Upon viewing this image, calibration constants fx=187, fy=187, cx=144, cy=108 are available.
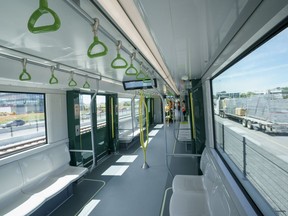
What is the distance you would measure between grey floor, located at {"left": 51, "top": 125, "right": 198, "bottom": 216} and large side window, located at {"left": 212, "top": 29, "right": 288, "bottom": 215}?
1.38 m

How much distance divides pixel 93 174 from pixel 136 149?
2233 mm

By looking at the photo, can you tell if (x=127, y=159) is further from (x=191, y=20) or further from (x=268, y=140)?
(x=191, y=20)

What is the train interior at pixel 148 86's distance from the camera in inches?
43.6

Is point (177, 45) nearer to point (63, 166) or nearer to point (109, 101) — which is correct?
point (63, 166)

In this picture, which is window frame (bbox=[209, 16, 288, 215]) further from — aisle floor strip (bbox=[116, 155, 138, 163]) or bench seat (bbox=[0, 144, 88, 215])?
aisle floor strip (bbox=[116, 155, 138, 163])

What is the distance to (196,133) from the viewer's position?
380cm

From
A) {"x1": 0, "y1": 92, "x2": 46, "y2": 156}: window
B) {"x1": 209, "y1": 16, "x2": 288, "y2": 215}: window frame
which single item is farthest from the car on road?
{"x1": 209, "y1": 16, "x2": 288, "y2": 215}: window frame

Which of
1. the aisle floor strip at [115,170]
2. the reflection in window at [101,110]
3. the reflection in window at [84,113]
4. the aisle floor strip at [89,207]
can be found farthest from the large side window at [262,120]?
the reflection in window at [101,110]

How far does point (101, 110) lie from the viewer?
18.5 feet

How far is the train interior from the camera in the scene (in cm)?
111

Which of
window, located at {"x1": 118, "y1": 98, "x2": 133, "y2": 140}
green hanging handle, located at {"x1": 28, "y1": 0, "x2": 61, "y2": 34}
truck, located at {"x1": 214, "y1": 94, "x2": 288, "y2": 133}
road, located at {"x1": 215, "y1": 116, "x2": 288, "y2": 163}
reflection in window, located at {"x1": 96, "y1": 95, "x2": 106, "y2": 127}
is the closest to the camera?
green hanging handle, located at {"x1": 28, "y1": 0, "x2": 61, "y2": 34}

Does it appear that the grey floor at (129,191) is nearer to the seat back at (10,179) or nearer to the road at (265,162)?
the seat back at (10,179)

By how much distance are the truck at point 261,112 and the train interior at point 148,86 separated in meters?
0.01

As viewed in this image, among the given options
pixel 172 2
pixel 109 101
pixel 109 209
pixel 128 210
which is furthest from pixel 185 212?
pixel 109 101
